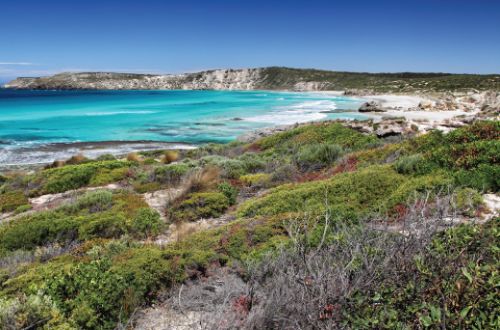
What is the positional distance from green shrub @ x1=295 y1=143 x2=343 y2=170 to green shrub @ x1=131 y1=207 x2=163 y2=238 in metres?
6.54

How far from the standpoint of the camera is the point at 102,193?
1146 centimetres

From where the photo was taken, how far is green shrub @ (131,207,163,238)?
8.41 meters

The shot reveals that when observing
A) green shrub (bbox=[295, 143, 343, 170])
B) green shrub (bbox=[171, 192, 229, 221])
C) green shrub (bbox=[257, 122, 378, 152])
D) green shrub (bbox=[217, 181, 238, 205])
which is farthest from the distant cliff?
green shrub (bbox=[171, 192, 229, 221])

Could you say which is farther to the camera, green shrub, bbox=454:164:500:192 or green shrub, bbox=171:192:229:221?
green shrub, bbox=171:192:229:221

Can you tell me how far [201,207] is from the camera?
975 cm

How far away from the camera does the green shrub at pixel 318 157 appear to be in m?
13.9

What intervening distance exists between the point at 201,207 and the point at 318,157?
6.09 meters

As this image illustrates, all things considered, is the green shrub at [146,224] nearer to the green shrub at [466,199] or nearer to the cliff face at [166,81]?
the green shrub at [466,199]

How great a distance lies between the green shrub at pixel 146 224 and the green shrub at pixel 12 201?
20.4 feet

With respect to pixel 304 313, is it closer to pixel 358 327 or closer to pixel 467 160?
pixel 358 327

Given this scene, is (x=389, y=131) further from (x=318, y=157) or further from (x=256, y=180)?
(x=256, y=180)

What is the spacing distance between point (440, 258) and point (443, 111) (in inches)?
A: 2004

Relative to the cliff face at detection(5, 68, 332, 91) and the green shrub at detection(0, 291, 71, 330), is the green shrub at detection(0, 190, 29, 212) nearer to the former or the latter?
the green shrub at detection(0, 291, 71, 330)

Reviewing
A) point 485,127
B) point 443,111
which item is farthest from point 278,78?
point 485,127
